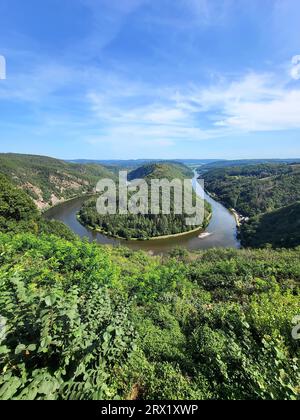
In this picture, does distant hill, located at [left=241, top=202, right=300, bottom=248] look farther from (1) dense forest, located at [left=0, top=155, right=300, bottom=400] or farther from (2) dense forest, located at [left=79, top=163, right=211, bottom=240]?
(1) dense forest, located at [left=0, top=155, right=300, bottom=400]

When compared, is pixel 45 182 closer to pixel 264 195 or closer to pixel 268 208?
pixel 264 195

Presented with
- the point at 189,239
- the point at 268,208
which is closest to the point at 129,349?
the point at 189,239

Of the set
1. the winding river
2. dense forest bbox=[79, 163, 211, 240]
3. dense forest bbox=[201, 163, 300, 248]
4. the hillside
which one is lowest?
the winding river

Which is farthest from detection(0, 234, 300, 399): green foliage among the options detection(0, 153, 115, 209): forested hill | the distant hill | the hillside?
detection(0, 153, 115, 209): forested hill

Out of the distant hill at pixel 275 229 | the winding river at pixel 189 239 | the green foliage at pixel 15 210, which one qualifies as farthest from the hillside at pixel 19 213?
the distant hill at pixel 275 229

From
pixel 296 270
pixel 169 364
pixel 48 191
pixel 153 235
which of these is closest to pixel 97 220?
pixel 153 235

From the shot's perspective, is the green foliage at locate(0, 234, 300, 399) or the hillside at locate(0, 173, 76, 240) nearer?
the green foliage at locate(0, 234, 300, 399)

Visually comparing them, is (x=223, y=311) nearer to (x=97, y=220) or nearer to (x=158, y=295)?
(x=158, y=295)

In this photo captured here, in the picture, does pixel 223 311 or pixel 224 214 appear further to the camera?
pixel 224 214
